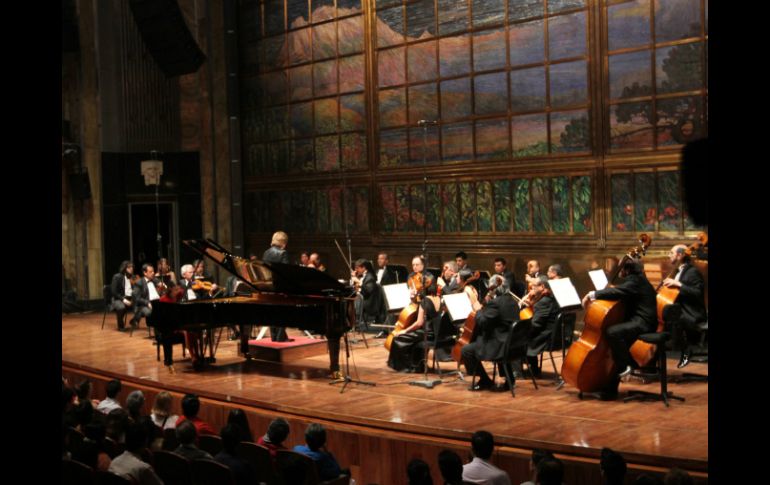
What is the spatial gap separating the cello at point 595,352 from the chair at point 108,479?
16.0 feet

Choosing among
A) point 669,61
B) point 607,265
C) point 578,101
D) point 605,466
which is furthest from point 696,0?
point 605,466

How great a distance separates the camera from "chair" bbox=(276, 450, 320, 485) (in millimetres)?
4551

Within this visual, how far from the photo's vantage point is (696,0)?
11.7m

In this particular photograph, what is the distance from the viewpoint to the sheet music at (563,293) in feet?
30.8

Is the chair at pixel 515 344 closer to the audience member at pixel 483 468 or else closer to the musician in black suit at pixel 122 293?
the audience member at pixel 483 468

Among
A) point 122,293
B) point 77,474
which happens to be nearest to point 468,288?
point 77,474

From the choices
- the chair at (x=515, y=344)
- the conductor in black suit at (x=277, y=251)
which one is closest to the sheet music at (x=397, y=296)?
the conductor in black suit at (x=277, y=251)

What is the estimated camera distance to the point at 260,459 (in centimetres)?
560

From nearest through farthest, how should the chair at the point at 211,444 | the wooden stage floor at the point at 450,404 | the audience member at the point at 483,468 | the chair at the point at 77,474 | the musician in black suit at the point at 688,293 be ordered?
the chair at the point at 77,474 < the audience member at the point at 483,468 < the chair at the point at 211,444 < the wooden stage floor at the point at 450,404 < the musician in black suit at the point at 688,293

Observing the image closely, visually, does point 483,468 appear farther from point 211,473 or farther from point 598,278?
point 598,278

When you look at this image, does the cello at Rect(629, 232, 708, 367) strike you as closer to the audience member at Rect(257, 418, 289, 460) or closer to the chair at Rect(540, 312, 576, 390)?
the chair at Rect(540, 312, 576, 390)

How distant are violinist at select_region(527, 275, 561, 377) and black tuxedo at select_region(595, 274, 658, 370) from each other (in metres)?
1.11

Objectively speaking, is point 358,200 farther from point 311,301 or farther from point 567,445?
point 567,445

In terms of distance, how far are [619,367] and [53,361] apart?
7.36 m
